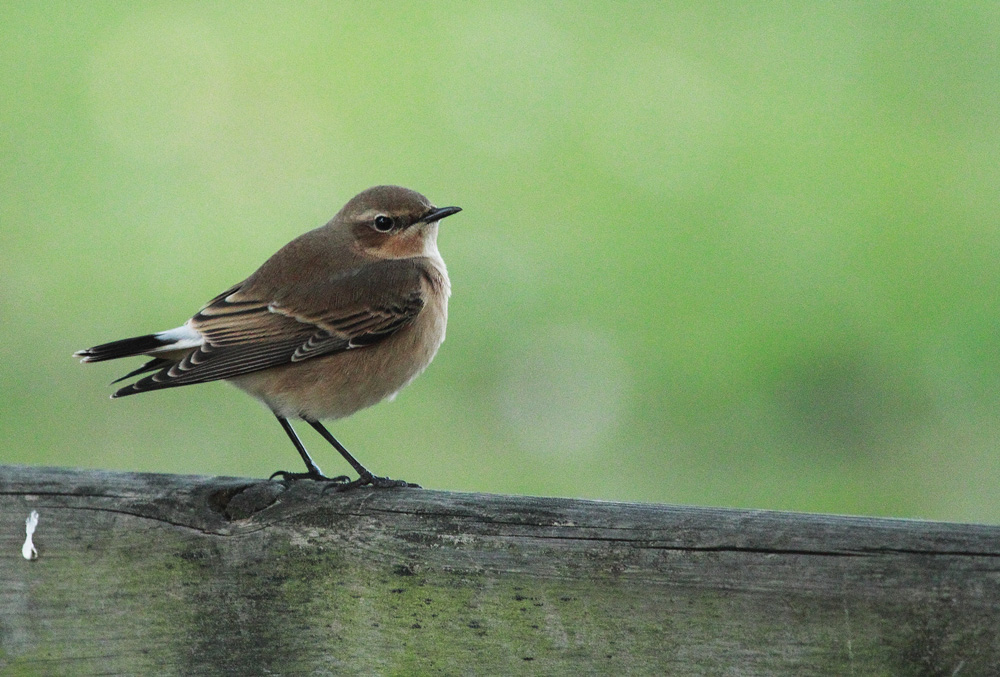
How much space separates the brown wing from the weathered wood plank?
4.22 feet

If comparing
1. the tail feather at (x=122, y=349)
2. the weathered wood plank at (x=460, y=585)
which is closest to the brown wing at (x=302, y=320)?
the tail feather at (x=122, y=349)

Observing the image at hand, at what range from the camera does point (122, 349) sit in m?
4.26

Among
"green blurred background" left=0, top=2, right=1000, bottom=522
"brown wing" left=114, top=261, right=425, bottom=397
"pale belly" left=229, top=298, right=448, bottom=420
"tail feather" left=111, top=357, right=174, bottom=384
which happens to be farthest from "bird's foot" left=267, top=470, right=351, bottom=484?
"green blurred background" left=0, top=2, right=1000, bottom=522

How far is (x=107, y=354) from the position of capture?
4164 mm

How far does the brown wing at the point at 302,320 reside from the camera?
14.9 feet

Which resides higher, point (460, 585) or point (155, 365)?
point (460, 585)

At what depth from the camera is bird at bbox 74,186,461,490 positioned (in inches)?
180

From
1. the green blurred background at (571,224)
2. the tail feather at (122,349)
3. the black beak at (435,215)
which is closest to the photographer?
the tail feather at (122,349)

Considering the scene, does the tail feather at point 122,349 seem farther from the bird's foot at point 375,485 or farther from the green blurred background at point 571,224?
the green blurred background at point 571,224

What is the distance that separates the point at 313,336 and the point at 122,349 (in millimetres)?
739

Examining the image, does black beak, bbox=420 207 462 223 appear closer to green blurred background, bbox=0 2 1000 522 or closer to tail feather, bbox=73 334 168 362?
tail feather, bbox=73 334 168 362

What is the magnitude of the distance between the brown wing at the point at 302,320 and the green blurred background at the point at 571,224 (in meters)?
1.59

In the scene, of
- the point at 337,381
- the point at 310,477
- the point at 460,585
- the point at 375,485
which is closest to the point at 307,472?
the point at 337,381

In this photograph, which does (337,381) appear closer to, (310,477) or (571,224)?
(310,477)
